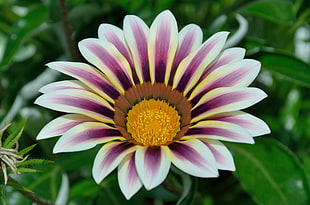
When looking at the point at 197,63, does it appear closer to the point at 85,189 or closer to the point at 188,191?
the point at 188,191

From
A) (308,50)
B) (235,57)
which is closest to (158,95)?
(235,57)

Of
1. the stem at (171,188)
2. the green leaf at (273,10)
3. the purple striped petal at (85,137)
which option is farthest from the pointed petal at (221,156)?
the green leaf at (273,10)

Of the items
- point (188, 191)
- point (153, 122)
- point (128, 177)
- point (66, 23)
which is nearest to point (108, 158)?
point (128, 177)

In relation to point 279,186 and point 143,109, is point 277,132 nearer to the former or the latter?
point 279,186

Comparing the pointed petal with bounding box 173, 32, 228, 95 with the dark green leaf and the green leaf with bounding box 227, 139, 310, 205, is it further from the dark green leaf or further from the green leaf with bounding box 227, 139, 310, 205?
the green leaf with bounding box 227, 139, 310, 205

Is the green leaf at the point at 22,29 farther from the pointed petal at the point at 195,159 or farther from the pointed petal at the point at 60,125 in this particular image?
the pointed petal at the point at 195,159
